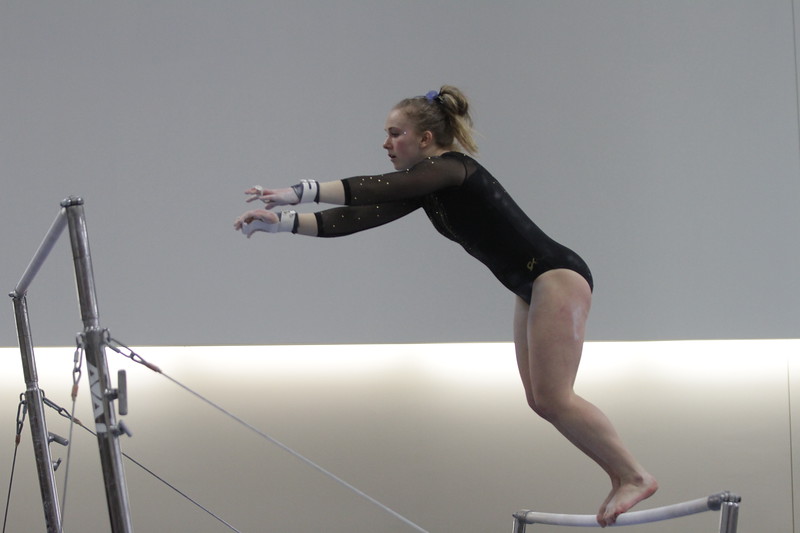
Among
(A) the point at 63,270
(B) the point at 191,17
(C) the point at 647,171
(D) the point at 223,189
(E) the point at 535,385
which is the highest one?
(B) the point at 191,17

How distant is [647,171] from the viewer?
14.4 feet

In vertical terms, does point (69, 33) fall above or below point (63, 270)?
above

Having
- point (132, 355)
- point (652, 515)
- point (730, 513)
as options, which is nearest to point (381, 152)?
point (652, 515)

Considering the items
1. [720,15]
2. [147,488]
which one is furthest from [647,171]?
[147,488]

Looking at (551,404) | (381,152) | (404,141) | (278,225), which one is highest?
(381,152)

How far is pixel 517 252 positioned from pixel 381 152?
204 centimetres

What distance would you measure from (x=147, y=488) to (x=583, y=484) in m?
2.03

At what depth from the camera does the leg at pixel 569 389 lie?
96.5 inches

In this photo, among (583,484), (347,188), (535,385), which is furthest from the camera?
(583,484)

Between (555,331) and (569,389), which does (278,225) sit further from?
(569,389)

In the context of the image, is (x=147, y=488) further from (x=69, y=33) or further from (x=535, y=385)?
(x=535, y=385)

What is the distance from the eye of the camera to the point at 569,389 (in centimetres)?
248

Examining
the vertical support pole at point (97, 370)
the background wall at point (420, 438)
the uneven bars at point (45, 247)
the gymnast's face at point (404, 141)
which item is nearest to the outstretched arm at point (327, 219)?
the gymnast's face at point (404, 141)

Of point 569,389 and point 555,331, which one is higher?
point 555,331
